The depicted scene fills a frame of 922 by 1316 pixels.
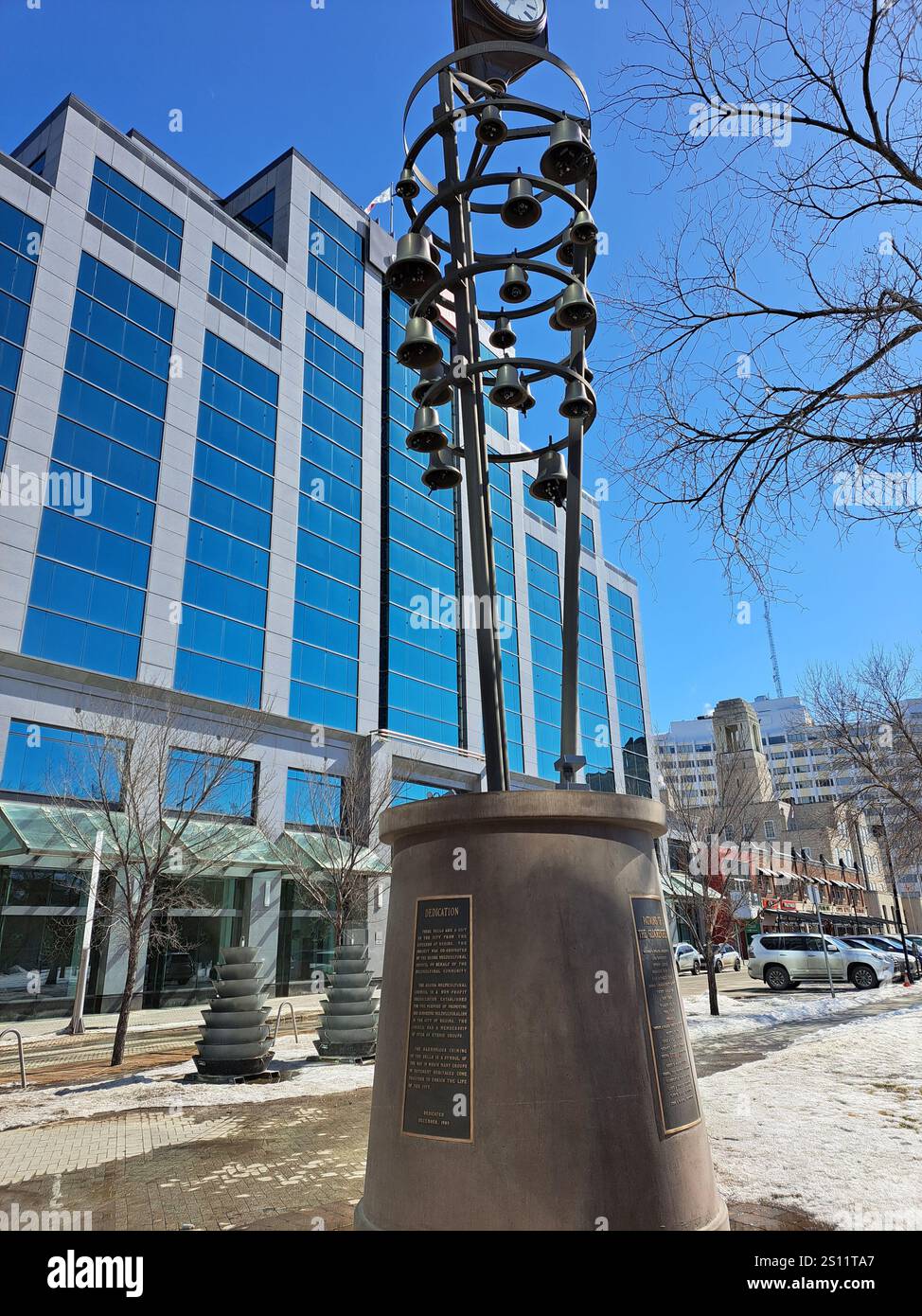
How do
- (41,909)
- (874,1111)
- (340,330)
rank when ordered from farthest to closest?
(340,330)
(41,909)
(874,1111)

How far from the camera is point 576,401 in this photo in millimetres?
6742

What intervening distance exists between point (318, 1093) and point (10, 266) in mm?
25087

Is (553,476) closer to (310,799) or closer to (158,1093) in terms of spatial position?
(158,1093)

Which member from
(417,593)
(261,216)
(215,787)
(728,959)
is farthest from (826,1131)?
(728,959)

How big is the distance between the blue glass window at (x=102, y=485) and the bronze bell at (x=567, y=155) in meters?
21.0

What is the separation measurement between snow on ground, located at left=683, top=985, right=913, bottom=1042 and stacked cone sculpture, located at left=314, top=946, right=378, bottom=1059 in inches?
242

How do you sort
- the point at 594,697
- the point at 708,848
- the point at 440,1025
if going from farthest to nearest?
the point at 594,697
the point at 708,848
the point at 440,1025

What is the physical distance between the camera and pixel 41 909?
21.8 metres

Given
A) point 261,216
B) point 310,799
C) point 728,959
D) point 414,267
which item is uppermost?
point 261,216

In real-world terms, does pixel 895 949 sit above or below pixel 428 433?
below

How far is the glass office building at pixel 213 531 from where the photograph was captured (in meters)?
23.0

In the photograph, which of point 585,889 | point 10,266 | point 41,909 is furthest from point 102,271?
point 585,889

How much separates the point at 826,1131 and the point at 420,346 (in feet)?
28.0
